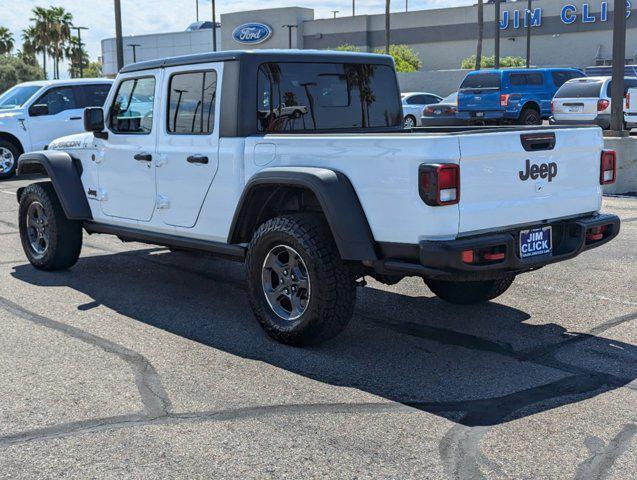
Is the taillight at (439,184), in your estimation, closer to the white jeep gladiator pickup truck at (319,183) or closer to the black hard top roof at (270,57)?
the white jeep gladiator pickup truck at (319,183)

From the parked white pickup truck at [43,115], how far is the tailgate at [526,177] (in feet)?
42.9

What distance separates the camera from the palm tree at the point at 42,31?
83.9m

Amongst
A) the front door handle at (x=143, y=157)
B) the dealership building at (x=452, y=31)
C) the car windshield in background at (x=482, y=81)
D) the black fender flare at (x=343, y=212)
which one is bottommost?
the black fender flare at (x=343, y=212)

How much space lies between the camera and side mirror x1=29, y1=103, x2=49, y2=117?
17.0 meters

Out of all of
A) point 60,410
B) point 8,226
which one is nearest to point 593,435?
point 60,410

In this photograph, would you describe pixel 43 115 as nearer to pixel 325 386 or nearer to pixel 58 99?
pixel 58 99

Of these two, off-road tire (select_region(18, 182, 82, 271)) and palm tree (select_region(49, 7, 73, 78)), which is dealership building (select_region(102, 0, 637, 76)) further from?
off-road tire (select_region(18, 182, 82, 271))

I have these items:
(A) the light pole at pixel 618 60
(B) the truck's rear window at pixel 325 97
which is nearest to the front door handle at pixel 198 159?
(B) the truck's rear window at pixel 325 97

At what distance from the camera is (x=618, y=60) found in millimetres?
13859

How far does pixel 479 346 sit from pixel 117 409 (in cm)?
232

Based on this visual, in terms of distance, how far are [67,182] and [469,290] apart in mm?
3585

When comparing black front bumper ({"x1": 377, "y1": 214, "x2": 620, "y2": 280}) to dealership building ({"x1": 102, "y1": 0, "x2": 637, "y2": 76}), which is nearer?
black front bumper ({"x1": 377, "y1": 214, "x2": 620, "y2": 280})

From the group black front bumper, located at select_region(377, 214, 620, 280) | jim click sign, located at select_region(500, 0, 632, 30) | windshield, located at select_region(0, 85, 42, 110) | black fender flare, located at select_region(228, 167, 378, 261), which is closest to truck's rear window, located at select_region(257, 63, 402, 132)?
black fender flare, located at select_region(228, 167, 378, 261)

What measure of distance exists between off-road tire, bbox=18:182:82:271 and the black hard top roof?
157 centimetres
